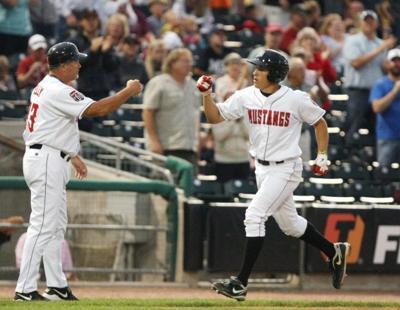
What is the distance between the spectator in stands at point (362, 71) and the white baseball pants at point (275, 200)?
5629mm

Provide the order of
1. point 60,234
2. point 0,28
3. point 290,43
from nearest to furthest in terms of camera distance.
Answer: point 60,234 → point 0,28 → point 290,43

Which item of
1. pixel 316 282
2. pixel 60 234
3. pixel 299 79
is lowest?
pixel 316 282

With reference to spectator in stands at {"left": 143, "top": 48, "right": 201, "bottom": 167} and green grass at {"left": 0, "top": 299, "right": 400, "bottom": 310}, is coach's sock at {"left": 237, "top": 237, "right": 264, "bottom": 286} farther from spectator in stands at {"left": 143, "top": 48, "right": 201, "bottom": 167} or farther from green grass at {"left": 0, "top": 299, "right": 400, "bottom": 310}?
spectator in stands at {"left": 143, "top": 48, "right": 201, "bottom": 167}

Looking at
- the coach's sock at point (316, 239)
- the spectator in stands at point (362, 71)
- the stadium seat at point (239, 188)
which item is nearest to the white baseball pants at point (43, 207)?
the coach's sock at point (316, 239)

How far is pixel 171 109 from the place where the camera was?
1320 centimetres

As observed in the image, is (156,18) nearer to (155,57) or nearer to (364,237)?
(155,57)

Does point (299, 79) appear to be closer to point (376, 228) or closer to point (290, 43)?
point (376, 228)

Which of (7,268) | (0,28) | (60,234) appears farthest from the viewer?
(0,28)

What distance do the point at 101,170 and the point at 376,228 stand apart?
2.82 m

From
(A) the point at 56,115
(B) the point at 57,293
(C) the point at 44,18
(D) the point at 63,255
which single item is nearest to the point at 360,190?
(D) the point at 63,255

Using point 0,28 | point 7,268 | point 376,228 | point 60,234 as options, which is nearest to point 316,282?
point 376,228

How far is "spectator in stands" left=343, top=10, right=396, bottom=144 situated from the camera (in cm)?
1533

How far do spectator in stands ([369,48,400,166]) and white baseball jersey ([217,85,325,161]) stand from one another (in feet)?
15.9

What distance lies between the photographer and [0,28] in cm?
1553
